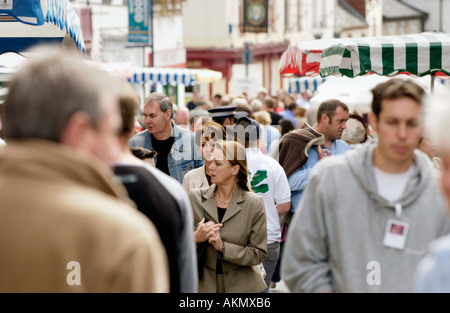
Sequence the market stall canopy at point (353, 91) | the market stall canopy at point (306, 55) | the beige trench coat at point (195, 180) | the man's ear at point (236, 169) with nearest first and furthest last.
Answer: the man's ear at point (236, 169)
the beige trench coat at point (195, 180)
the market stall canopy at point (306, 55)
the market stall canopy at point (353, 91)

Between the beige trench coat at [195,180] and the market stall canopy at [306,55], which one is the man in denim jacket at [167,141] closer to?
the beige trench coat at [195,180]

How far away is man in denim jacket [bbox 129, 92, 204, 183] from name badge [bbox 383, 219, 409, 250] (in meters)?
4.29

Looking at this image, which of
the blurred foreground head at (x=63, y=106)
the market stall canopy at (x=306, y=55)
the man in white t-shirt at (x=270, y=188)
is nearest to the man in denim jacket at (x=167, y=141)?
the man in white t-shirt at (x=270, y=188)

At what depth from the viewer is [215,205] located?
5.69 meters

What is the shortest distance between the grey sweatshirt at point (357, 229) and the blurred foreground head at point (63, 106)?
1.45 metres

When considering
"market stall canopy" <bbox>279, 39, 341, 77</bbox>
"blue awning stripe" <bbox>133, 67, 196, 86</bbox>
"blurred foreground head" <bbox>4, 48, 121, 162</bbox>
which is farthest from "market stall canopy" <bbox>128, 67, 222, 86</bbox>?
"blurred foreground head" <bbox>4, 48, 121, 162</bbox>

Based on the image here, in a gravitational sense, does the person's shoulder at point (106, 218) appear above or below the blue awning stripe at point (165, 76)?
below

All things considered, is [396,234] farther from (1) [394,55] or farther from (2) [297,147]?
(1) [394,55]

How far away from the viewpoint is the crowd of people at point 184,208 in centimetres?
215

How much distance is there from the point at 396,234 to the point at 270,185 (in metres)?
3.80

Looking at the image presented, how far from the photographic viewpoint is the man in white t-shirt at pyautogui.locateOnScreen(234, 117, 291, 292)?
701 cm

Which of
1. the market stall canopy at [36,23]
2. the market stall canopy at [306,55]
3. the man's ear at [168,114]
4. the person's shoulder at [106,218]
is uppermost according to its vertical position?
the market stall canopy at [36,23]

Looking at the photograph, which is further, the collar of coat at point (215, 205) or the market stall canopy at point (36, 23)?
the market stall canopy at point (36, 23)
